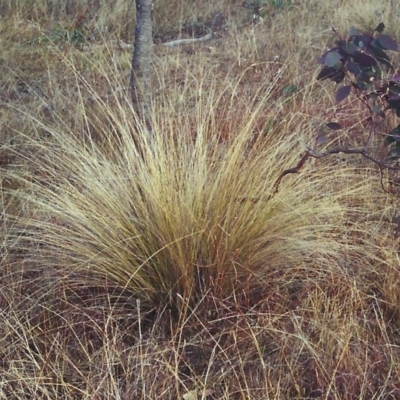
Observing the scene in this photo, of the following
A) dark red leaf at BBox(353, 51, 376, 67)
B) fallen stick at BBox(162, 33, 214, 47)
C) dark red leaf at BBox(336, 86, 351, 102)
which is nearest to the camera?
dark red leaf at BBox(353, 51, 376, 67)

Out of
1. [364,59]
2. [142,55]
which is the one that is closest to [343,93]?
[364,59]

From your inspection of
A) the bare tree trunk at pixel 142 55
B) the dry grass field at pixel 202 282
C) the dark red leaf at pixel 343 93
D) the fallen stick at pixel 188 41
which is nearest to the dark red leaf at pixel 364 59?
the dark red leaf at pixel 343 93

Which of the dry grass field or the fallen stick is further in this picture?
the fallen stick

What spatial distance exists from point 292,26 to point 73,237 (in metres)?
3.37

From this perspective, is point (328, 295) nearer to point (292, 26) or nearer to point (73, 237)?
point (73, 237)

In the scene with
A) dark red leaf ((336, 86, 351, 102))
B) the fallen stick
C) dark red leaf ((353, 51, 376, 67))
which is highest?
dark red leaf ((353, 51, 376, 67))

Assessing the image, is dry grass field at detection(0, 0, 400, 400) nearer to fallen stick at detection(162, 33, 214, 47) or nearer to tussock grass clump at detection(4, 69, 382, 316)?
tussock grass clump at detection(4, 69, 382, 316)

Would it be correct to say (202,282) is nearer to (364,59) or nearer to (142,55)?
(364,59)

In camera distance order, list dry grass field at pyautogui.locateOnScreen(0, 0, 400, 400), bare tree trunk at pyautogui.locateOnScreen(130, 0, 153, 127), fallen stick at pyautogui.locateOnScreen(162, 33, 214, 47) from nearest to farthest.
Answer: dry grass field at pyautogui.locateOnScreen(0, 0, 400, 400), bare tree trunk at pyautogui.locateOnScreen(130, 0, 153, 127), fallen stick at pyautogui.locateOnScreen(162, 33, 214, 47)

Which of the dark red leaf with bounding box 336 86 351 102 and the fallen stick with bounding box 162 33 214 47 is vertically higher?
the dark red leaf with bounding box 336 86 351 102

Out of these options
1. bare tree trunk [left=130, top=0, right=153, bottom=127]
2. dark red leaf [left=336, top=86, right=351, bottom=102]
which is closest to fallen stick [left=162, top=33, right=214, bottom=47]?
bare tree trunk [left=130, top=0, right=153, bottom=127]

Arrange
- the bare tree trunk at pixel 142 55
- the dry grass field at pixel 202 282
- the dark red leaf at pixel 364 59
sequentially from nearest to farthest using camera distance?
1. the dry grass field at pixel 202 282
2. the dark red leaf at pixel 364 59
3. the bare tree trunk at pixel 142 55

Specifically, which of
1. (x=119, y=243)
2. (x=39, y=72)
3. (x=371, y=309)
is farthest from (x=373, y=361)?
(x=39, y=72)

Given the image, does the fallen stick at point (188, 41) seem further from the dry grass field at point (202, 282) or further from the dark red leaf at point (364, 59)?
the dark red leaf at point (364, 59)
